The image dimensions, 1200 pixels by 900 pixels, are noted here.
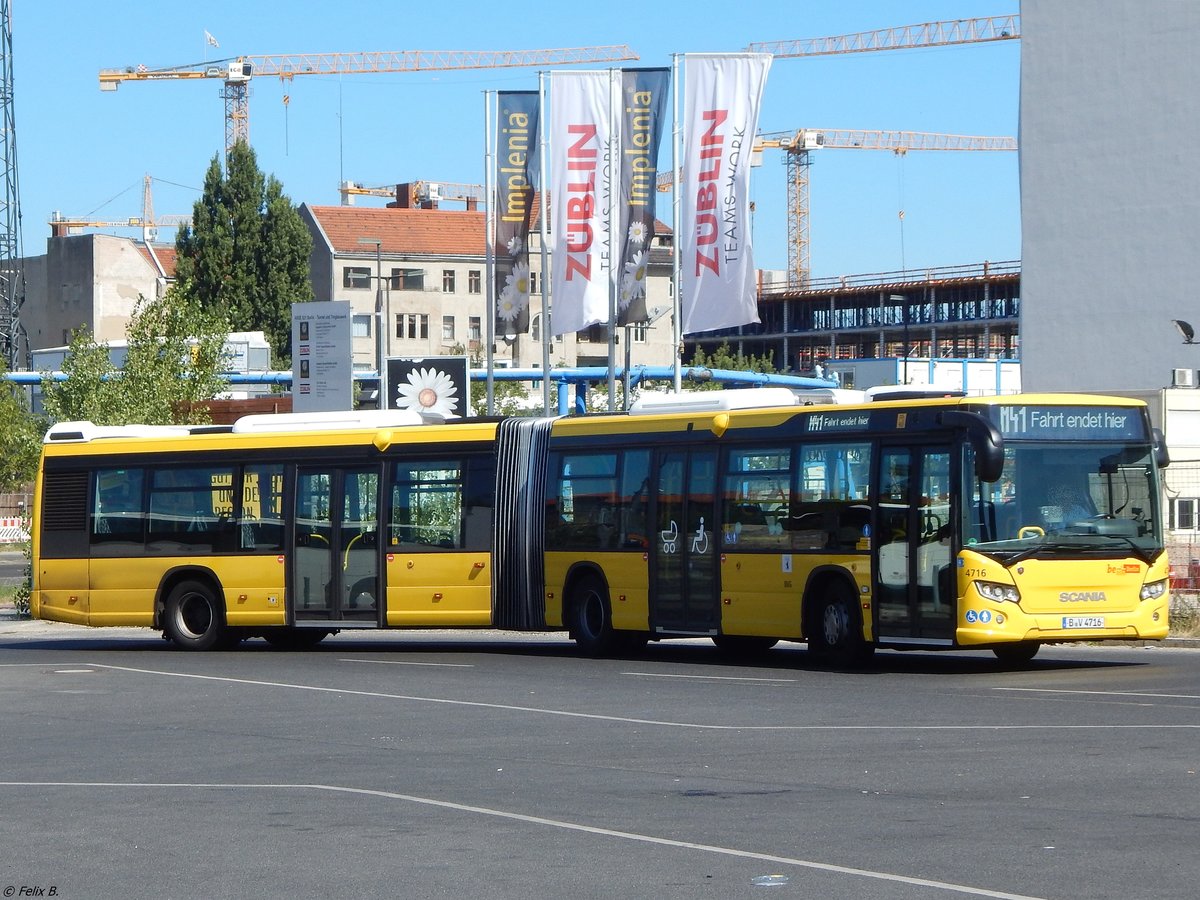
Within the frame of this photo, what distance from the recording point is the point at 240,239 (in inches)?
3910

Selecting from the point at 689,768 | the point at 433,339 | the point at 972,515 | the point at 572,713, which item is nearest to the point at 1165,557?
the point at 972,515

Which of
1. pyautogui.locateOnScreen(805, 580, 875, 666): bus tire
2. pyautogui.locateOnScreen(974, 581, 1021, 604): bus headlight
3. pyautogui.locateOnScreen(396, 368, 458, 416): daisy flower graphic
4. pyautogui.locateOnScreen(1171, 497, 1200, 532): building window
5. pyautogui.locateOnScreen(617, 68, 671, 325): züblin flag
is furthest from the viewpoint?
pyautogui.locateOnScreen(396, 368, 458, 416): daisy flower graphic

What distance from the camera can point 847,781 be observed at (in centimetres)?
1117

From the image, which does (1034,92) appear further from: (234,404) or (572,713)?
(572,713)

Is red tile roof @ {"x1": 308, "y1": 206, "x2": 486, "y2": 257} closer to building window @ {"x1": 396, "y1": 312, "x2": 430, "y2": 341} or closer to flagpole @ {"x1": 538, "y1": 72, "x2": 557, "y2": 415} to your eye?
building window @ {"x1": 396, "y1": 312, "x2": 430, "y2": 341}

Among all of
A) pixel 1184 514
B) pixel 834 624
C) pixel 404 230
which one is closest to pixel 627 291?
pixel 1184 514

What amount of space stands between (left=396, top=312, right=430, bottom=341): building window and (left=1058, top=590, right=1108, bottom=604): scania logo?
109 meters

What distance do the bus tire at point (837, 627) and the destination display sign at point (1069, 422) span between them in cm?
244

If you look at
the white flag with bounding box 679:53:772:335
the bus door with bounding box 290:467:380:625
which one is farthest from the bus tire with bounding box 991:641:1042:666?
the white flag with bounding box 679:53:772:335

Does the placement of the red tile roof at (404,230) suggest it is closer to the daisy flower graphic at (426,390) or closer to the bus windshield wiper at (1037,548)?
the daisy flower graphic at (426,390)

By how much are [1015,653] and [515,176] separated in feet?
57.7

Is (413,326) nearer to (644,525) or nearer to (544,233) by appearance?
(544,233)

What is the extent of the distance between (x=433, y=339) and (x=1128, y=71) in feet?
263

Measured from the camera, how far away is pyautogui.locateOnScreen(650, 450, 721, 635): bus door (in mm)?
21141
